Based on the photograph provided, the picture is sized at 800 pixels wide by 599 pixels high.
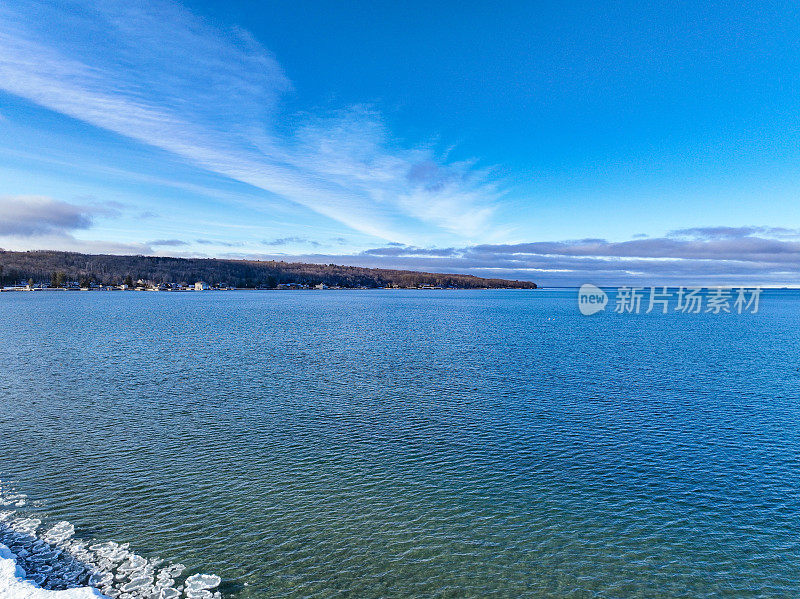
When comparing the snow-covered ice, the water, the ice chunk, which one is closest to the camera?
the snow-covered ice

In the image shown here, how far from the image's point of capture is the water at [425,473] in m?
14.1

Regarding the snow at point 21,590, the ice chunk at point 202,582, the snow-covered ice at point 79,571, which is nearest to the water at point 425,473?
the ice chunk at point 202,582

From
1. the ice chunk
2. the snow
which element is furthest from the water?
the snow

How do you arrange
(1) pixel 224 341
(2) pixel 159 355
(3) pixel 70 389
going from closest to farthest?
(3) pixel 70 389 → (2) pixel 159 355 → (1) pixel 224 341

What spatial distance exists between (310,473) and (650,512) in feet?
46.4

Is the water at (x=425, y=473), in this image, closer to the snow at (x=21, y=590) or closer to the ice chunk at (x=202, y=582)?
the ice chunk at (x=202, y=582)

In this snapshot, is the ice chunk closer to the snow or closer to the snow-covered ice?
the snow-covered ice

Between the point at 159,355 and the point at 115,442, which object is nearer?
the point at 115,442

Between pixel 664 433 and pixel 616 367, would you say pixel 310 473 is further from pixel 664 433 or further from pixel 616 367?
pixel 616 367

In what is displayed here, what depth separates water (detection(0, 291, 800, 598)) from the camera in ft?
46.4

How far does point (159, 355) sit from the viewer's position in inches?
2002

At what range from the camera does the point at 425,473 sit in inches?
816

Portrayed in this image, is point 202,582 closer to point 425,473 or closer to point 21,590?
point 21,590

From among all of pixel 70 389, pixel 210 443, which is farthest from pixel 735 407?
pixel 70 389
